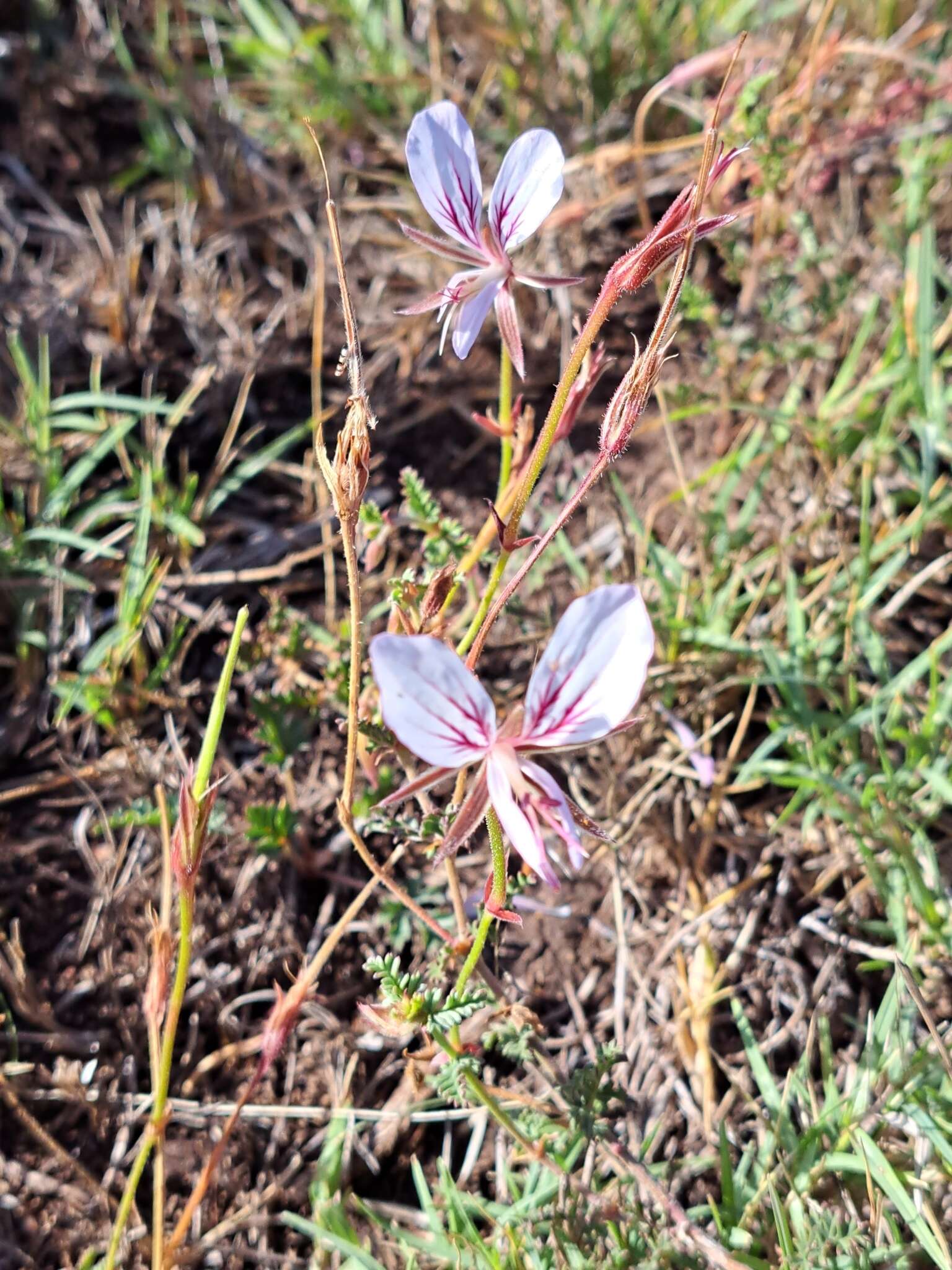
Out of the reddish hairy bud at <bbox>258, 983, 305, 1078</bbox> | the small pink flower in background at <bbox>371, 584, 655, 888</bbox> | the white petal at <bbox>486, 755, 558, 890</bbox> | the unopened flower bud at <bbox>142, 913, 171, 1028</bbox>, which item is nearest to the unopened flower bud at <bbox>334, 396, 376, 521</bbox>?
the small pink flower in background at <bbox>371, 584, 655, 888</bbox>

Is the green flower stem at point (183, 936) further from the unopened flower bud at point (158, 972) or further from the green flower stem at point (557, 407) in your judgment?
the green flower stem at point (557, 407)

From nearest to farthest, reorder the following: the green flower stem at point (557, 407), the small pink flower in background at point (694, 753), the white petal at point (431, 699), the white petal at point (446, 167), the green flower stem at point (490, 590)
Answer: the white petal at point (431, 699) < the green flower stem at point (557, 407) < the white petal at point (446, 167) < the green flower stem at point (490, 590) < the small pink flower in background at point (694, 753)

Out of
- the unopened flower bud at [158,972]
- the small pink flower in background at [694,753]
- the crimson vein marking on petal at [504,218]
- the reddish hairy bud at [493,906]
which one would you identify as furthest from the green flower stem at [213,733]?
the small pink flower in background at [694,753]

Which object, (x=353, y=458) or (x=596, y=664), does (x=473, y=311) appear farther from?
(x=596, y=664)

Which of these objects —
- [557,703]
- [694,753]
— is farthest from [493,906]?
[694,753]

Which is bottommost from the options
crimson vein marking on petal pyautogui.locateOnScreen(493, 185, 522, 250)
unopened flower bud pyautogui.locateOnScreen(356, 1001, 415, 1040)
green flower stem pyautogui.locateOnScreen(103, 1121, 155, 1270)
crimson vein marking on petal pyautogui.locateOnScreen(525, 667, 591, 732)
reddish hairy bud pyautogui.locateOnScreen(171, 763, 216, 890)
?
green flower stem pyautogui.locateOnScreen(103, 1121, 155, 1270)

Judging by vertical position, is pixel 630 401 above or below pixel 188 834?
above

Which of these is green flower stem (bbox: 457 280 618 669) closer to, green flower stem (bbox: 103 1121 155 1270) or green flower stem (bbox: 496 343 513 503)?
green flower stem (bbox: 496 343 513 503)
